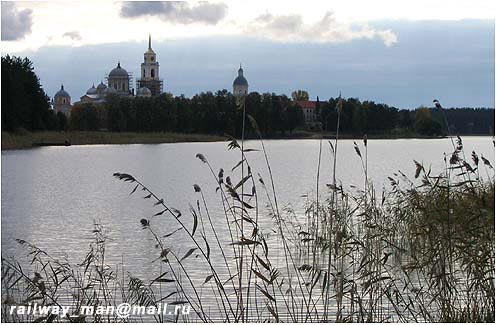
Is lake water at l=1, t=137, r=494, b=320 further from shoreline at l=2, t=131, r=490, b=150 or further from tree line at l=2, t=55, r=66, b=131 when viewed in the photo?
shoreline at l=2, t=131, r=490, b=150

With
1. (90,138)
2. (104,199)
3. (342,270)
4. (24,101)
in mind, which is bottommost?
(90,138)

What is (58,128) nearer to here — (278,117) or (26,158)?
(278,117)

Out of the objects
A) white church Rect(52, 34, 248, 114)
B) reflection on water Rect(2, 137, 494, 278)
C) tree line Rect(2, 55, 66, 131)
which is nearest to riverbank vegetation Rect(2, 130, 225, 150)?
tree line Rect(2, 55, 66, 131)

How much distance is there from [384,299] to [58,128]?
208 ft

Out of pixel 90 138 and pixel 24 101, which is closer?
pixel 24 101

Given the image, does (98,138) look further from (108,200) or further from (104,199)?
(108,200)

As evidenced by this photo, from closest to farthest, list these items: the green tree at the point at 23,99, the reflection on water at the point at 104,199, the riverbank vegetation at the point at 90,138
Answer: the reflection on water at the point at 104,199 → the green tree at the point at 23,99 → the riverbank vegetation at the point at 90,138

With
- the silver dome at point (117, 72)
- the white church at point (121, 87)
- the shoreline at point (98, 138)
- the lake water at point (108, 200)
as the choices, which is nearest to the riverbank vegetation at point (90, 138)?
the shoreline at point (98, 138)

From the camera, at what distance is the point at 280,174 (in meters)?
29.1

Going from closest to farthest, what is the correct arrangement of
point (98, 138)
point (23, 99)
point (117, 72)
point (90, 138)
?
point (23, 99) < point (98, 138) < point (90, 138) < point (117, 72)

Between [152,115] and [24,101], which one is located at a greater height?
[24,101]

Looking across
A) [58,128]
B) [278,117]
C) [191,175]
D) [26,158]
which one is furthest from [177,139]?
[191,175]

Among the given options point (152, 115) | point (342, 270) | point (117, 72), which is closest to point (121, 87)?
point (117, 72)

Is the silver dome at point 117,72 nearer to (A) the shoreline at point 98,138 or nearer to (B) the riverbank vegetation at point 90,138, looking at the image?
(A) the shoreline at point 98,138
